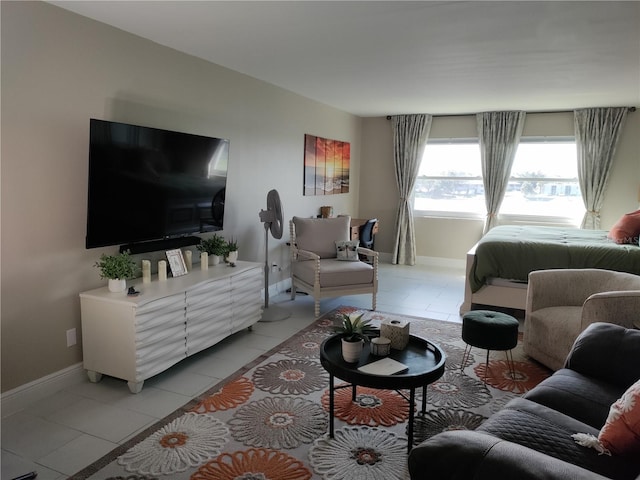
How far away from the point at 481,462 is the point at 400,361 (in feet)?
4.05

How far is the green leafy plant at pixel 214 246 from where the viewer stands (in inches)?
160

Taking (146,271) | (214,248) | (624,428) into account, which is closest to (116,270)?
(146,271)

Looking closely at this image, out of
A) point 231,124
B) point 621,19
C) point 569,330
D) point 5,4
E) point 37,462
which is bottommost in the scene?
point 37,462

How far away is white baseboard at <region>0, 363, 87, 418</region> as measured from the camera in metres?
2.70

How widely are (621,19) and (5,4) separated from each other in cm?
374

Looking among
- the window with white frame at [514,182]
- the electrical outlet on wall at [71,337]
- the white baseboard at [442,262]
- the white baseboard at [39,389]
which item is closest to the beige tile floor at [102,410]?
the white baseboard at [39,389]

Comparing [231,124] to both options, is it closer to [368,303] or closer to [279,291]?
[279,291]

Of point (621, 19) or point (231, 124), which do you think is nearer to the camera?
point (621, 19)

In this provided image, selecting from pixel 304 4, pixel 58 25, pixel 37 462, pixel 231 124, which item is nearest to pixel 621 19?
pixel 304 4

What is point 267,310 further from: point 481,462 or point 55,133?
point 481,462

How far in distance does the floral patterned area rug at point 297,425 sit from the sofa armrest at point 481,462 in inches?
37.0

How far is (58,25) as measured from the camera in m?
2.83

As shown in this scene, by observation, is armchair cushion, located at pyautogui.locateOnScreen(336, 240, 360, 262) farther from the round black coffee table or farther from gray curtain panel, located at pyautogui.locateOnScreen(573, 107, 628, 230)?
gray curtain panel, located at pyautogui.locateOnScreen(573, 107, 628, 230)

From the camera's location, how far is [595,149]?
6.30 metres
